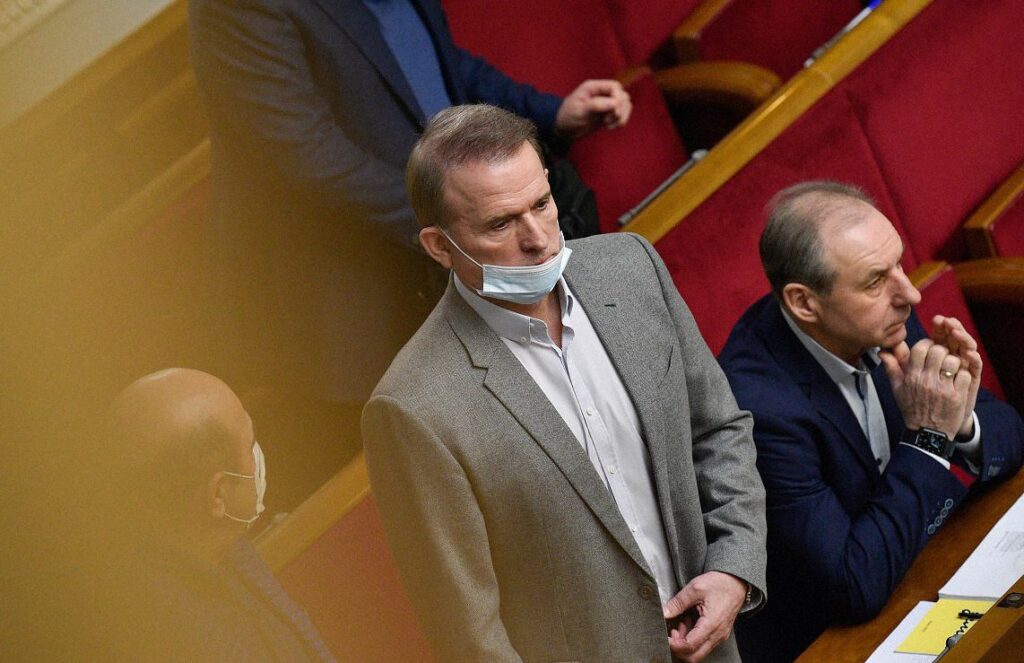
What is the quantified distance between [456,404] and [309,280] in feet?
0.85

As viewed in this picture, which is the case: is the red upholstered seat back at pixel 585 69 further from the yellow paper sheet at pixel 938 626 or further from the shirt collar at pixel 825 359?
the yellow paper sheet at pixel 938 626

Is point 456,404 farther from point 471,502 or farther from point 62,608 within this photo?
point 62,608

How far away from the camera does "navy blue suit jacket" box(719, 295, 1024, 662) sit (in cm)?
67

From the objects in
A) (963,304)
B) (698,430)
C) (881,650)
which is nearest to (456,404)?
(698,430)

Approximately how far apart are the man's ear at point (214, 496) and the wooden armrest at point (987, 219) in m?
0.59

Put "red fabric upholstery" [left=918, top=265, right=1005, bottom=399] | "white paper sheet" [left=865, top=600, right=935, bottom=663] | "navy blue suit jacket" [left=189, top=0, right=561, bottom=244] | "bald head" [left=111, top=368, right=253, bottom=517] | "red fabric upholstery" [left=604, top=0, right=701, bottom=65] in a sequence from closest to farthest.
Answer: "bald head" [left=111, top=368, right=253, bottom=517], "white paper sheet" [left=865, top=600, right=935, bottom=663], "navy blue suit jacket" [left=189, top=0, right=561, bottom=244], "red fabric upholstery" [left=918, top=265, right=1005, bottom=399], "red fabric upholstery" [left=604, top=0, right=701, bottom=65]

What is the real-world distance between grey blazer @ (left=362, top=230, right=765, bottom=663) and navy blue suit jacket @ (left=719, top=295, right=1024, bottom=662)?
73mm

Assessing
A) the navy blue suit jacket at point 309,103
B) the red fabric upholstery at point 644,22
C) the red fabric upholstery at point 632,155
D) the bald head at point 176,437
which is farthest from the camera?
the red fabric upholstery at point 644,22

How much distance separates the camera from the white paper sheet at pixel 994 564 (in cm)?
64

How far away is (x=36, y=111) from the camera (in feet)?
2.08

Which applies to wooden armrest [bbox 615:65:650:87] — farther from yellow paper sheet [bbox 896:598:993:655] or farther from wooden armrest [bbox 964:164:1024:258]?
yellow paper sheet [bbox 896:598:993:655]

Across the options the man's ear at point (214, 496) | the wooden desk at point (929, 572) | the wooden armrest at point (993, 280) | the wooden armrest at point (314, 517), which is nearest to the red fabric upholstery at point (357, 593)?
the wooden armrest at point (314, 517)

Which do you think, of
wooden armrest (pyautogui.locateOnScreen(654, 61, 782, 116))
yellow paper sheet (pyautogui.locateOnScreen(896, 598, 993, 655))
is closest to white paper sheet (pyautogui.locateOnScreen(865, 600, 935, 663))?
yellow paper sheet (pyautogui.locateOnScreen(896, 598, 993, 655))

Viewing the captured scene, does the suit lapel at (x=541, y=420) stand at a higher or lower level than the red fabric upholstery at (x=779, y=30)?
higher
